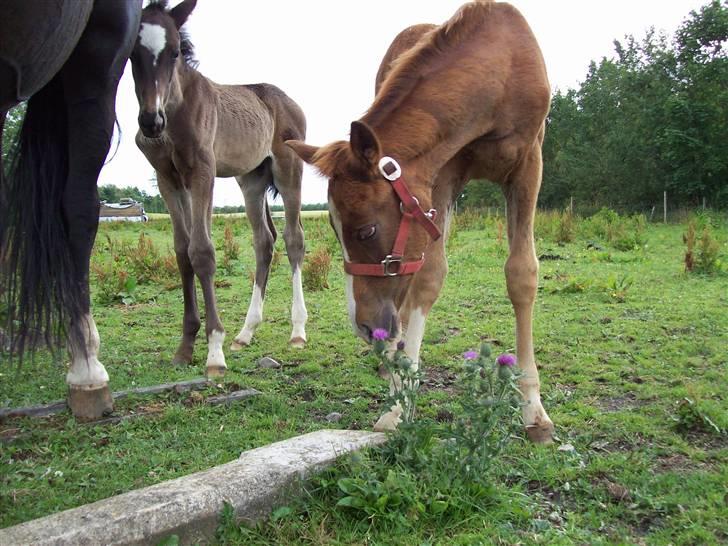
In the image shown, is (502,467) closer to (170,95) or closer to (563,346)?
(563,346)

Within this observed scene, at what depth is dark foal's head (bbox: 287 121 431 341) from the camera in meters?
2.71

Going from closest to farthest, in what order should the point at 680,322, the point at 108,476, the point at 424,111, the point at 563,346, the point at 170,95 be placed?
1. the point at 108,476
2. the point at 424,111
3. the point at 170,95
4. the point at 563,346
5. the point at 680,322

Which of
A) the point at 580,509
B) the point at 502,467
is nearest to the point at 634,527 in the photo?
the point at 580,509

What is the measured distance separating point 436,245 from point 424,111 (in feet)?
2.49

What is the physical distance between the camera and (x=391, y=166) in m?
2.74

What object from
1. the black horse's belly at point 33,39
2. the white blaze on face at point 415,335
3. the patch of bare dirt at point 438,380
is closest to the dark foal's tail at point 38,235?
the black horse's belly at point 33,39

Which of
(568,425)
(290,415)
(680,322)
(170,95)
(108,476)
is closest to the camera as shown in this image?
(108,476)

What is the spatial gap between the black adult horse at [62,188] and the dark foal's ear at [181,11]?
1.58 meters

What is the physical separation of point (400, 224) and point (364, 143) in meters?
0.41

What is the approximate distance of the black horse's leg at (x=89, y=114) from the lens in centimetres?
274

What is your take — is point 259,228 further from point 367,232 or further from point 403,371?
point 403,371

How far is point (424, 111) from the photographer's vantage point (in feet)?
9.68

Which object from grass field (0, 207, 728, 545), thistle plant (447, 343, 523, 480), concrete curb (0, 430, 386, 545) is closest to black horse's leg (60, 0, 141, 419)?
grass field (0, 207, 728, 545)

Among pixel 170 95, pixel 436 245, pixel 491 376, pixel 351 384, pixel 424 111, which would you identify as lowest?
pixel 351 384
